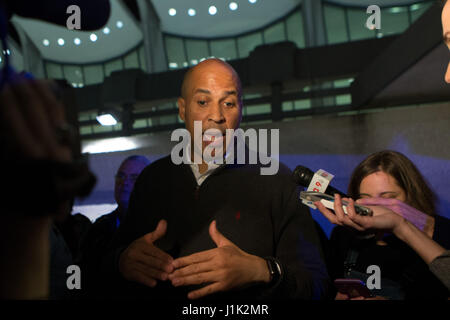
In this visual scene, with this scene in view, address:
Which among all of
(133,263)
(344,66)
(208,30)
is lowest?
(133,263)

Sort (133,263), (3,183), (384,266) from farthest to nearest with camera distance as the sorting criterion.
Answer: (384,266) < (133,263) < (3,183)

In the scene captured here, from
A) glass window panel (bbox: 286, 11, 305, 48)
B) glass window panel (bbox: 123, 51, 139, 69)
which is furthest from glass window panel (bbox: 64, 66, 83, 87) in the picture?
glass window panel (bbox: 286, 11, 305, 48)

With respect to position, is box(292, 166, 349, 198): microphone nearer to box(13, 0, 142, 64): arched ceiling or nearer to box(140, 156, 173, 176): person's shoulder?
box(140, 156, 173, 176): person's shoulder

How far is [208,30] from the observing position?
22.7ft

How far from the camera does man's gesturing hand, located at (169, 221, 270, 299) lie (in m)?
1.03

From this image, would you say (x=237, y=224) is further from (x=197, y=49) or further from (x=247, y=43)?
(x=197, y=49)

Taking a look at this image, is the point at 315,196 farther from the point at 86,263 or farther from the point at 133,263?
the point at 86,263

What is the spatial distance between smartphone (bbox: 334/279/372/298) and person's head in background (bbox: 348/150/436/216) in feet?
1.66

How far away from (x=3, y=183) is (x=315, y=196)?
1.02m

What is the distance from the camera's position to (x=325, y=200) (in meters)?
1.26

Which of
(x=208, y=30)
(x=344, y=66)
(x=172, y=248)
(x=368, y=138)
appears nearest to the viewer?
(x=172, y=248)

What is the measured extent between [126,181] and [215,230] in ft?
5.76

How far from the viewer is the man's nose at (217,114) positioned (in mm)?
1450
